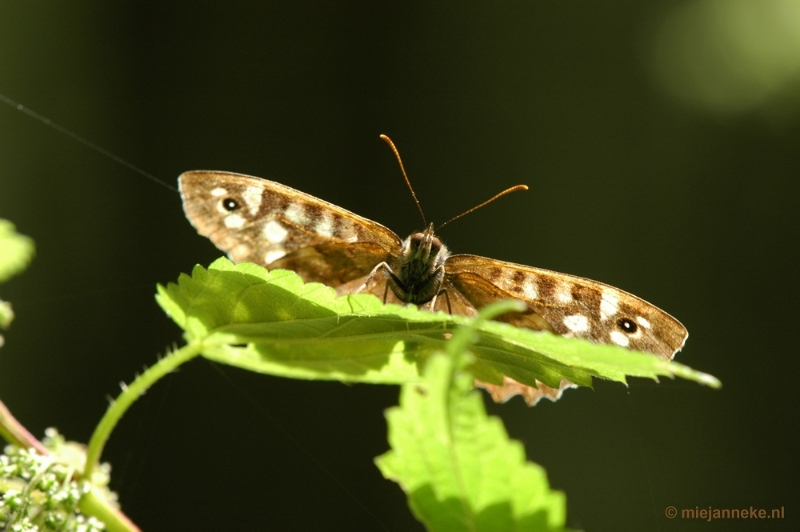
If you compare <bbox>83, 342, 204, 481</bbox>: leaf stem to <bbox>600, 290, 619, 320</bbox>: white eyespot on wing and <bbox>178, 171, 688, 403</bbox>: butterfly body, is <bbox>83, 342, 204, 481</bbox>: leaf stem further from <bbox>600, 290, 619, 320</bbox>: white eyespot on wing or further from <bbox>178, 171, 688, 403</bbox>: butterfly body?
<bbox>600, 290, 619, 320</bbox>: white eyespot on wing

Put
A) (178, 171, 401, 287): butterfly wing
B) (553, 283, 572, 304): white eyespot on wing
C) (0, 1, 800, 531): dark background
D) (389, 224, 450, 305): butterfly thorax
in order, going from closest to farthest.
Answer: (553, 283, 572, 304): white eyespot on wing → (178, 171, 401, 287): butterfly wing → (389, 224, 450, 305): butterfly thorax → (0, 1, 800, 531): dark background

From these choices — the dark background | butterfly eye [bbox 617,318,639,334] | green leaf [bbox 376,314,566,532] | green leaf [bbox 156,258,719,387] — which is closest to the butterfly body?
butterfly eye [bbox 617,318,639,334]

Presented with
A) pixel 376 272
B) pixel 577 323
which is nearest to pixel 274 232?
pixel 376 272

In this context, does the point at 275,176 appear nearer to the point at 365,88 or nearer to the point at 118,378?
the point at 365,88

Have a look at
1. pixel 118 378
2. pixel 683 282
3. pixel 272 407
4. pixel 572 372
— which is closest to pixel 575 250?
pixel 683 282

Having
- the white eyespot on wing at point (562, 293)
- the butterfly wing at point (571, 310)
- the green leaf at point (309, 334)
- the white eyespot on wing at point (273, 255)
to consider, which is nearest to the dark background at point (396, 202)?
the white eyespot on wing at point (273, 255)

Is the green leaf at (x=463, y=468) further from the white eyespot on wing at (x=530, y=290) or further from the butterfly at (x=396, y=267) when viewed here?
the white eyespot on wing at (x=530, y=290)
